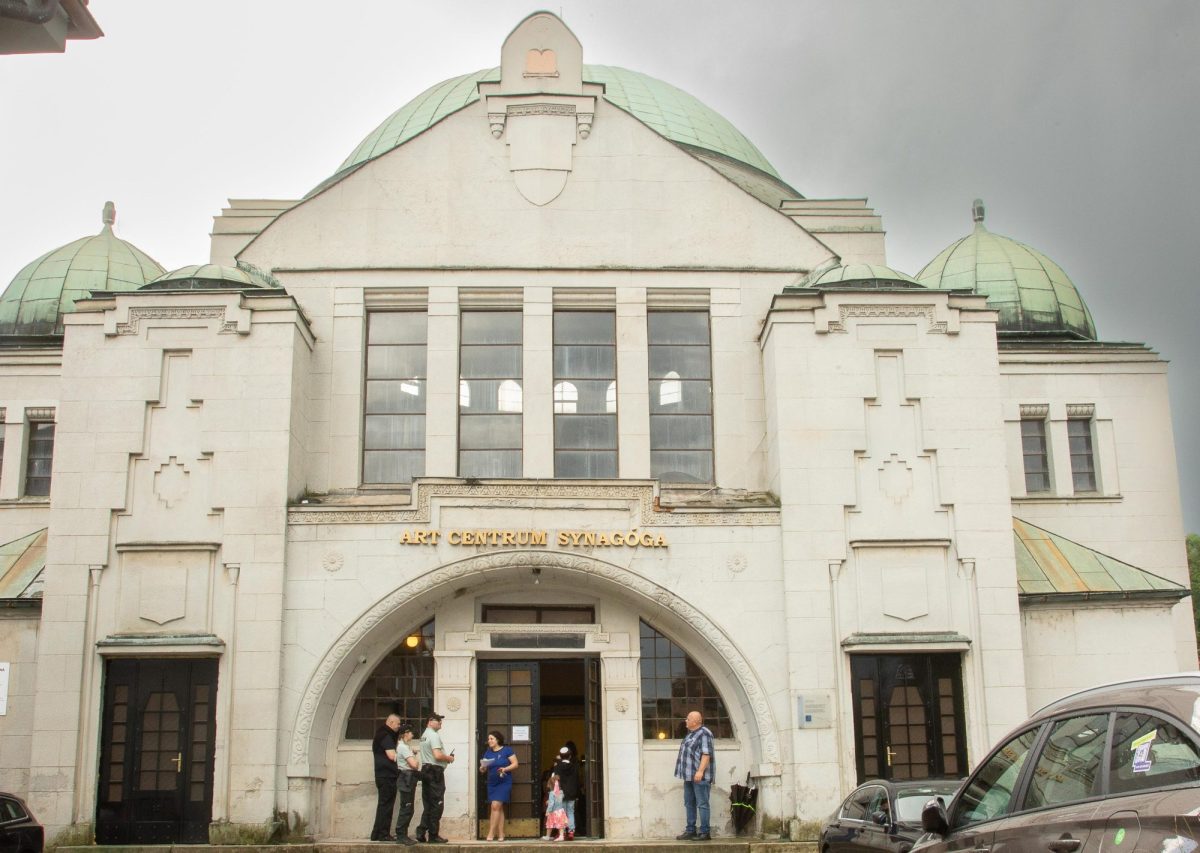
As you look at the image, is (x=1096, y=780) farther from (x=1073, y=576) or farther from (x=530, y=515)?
(x=1073, y=576)

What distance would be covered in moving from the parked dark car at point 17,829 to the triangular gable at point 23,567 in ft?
14.8

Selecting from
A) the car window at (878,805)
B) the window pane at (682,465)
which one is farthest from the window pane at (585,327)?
the car window at (878,805)

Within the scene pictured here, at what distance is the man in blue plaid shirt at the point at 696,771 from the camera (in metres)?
21.4

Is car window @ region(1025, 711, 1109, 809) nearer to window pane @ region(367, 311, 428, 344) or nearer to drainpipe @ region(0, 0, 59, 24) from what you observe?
drainpipe @ region(0, 0, 59, 24)

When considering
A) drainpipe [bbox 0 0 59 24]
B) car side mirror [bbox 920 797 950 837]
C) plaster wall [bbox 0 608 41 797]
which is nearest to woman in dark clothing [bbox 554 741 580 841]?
plaster wall [bbox 0 608 41 797]

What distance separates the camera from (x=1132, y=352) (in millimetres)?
32000

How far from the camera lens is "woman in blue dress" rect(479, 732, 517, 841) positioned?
2181cm

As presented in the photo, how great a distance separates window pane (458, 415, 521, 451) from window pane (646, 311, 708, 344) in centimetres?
295

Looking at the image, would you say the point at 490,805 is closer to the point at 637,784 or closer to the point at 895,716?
the point at 637,784

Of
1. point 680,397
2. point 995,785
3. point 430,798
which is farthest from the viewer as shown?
point 680,397

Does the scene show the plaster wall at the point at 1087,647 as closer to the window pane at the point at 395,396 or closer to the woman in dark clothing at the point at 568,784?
the woman in dark clothing at the point at 568,784

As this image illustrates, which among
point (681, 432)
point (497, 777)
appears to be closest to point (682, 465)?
point (681, 432)

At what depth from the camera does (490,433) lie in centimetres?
2478

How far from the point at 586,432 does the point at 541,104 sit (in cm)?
610
